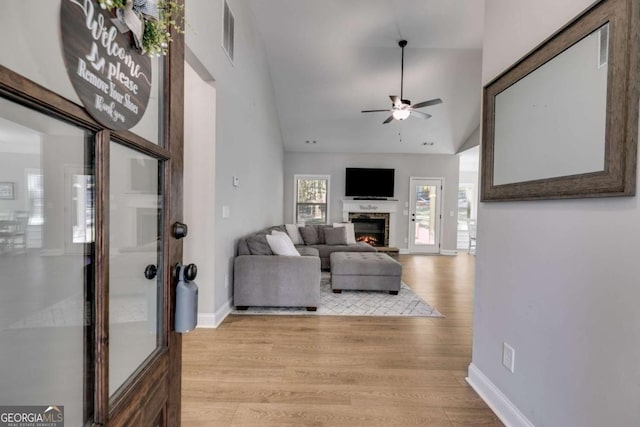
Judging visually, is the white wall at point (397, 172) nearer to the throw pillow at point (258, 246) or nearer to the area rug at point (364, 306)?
the area rug at point (364, 306)

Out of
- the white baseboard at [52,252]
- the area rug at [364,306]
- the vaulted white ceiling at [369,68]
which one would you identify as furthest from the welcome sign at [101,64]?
the vaulted white ceiling at [369,68]

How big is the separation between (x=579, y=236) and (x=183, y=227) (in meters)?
1.59

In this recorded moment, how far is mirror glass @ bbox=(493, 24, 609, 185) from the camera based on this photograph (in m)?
1.12

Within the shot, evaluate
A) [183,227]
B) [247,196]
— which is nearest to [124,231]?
[183,227]

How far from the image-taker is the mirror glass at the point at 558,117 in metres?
1.12

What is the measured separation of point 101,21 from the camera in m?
0.65

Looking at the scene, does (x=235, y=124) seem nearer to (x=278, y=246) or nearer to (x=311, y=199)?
(x=278, y=246)

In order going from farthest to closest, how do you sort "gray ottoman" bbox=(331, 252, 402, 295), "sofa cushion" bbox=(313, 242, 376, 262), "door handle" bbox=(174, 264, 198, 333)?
1. "sofa cushion" bbox=(313, 242, 376, 262)
2. "gray ottoman" bbox=(331, 252, 402, 295)
3. "door handle" bbox=(174, 264, 198, 333)

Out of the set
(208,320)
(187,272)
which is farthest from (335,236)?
(187,272)

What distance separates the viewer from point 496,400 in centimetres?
167

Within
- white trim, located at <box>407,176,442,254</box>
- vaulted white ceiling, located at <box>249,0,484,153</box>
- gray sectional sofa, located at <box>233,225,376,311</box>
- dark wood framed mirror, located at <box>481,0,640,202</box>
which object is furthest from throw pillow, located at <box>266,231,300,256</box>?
white trim, located at <box>407,176,442,254</box>

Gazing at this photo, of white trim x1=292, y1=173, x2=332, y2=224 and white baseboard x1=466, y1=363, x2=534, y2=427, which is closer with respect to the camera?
white baseboard x1=466, y1=363, x2=534, y2=427

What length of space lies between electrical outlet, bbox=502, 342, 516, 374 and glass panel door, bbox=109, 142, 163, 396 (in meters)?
1.76

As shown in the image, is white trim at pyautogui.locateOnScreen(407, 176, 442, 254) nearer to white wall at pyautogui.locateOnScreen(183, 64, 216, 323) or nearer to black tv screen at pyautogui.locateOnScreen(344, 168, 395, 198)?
black tv screen at pyautogui.locateOnScreen(344, 168, 395, 198)
